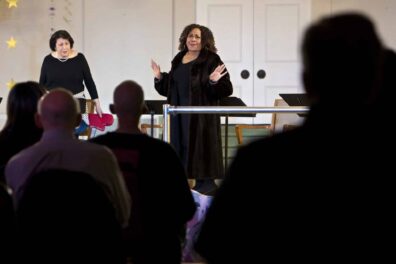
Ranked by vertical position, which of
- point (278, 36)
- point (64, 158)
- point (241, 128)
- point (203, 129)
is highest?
point (278, 36)

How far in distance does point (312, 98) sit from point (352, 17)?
0.19 metres

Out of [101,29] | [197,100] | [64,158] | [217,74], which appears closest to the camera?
[64,158]

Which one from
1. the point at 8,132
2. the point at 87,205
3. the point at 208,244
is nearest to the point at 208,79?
the point at 8,132

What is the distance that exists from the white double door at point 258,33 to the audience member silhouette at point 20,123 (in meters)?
5.65

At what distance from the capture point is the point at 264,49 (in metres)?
8.59

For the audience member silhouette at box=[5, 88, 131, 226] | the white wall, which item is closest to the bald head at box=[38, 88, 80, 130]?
the audience member silhouette at box=[5, 88, 131, 226]

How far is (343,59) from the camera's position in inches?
61.2

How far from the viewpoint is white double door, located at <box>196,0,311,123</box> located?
8.54 meters

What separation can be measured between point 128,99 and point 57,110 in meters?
0.37

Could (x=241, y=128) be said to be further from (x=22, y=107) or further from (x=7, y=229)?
(x=7, y=229)

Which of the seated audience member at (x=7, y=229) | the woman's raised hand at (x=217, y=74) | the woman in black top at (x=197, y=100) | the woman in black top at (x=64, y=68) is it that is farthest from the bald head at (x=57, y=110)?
the woman in black top at (x=64, y=68)

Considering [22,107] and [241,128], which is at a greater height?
[22,107]

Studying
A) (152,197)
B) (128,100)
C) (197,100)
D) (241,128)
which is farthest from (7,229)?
(241,128)

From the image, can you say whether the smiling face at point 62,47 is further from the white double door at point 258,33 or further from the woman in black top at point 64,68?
the white double door at point 258,33
